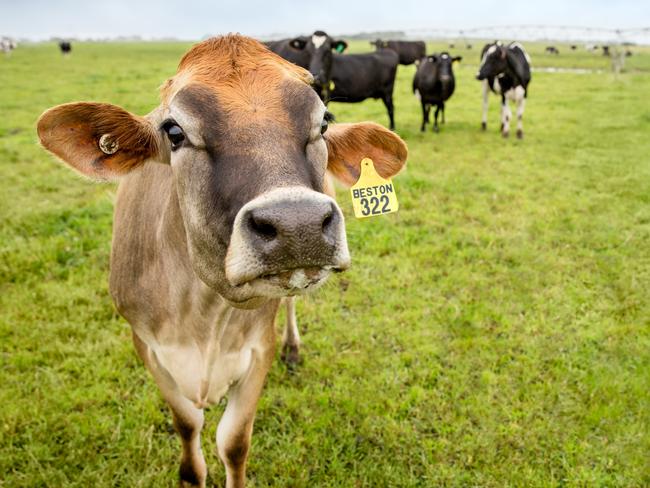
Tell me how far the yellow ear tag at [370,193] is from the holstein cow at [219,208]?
3.6 inches

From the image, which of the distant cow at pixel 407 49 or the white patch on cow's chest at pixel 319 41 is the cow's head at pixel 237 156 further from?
the distant cow at pixel 407 49

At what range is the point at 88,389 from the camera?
3576 millimetres

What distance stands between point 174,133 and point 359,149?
99 cm

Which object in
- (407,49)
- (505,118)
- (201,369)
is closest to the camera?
(201,369)

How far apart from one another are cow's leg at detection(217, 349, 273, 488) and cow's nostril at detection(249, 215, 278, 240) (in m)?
1.29

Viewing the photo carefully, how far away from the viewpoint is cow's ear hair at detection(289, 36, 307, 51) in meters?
10.9

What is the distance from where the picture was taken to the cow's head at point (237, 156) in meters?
1.48

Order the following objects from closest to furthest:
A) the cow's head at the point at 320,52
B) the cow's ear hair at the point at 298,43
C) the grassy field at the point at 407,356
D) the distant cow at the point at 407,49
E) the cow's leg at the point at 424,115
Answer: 1. the grassy field at the point at 407,356
2. the cow's head at the point at 320,52
3. the cow's ear hair at the point at 298,43
4. the cow's leg at the point at 424,115
5. the distant cow at the point at 407,49

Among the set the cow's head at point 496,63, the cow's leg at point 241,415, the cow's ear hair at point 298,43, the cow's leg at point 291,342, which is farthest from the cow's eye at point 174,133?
the cow's head at point 496,63

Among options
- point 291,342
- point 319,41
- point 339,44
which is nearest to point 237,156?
point 291,342

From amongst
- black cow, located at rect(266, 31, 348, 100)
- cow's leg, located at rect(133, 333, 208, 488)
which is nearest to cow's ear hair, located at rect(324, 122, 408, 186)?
cow's leg, located at rect(133, 333, 208, 488)

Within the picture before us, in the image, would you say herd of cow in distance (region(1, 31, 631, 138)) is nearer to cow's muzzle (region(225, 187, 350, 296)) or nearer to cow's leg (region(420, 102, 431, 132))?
cow's leg (region(420, 102, 431, 132))

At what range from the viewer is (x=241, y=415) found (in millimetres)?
2631

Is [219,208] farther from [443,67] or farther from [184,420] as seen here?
[443,67]
